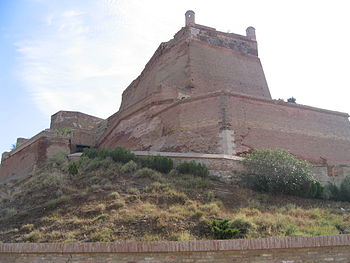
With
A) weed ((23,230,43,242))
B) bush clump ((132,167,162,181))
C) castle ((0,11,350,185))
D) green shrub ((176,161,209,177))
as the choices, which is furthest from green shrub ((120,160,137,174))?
weed ((23,230,43,242))

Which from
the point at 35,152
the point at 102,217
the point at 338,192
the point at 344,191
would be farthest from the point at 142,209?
the point at 35,152

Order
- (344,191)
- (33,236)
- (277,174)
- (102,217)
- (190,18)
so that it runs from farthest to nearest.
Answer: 1. (190,18)
2. (344,191)
3. (277,174)
4. (102,217)
5. (33,236)

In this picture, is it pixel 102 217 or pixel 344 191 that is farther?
pixel 344 191

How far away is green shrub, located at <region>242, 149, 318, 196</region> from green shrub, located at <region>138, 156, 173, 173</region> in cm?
236

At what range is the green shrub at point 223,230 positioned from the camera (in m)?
8.05

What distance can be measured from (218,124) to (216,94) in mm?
1378

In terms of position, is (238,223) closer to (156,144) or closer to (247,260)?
(247,260)

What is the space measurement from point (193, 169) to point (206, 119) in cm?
357

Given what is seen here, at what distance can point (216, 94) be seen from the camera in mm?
16703

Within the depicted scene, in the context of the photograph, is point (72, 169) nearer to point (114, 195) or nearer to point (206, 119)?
point (114, 195)

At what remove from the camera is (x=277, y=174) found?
505 inches

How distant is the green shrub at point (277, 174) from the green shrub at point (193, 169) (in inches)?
48.9

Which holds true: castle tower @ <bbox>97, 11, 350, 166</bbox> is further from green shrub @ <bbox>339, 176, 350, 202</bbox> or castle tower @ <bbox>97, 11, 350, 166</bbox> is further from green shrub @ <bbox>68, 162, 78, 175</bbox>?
green shrub @ <bbox>68, 162, 78, 175</bbox>

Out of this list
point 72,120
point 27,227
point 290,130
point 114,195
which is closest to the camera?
point 27,227
